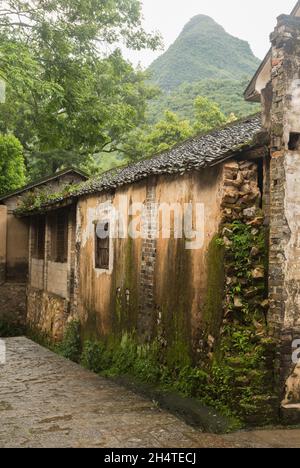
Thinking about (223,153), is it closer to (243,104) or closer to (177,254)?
(177,254)

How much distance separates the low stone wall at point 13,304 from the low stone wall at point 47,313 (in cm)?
42

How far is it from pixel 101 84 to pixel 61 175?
383 centimetres

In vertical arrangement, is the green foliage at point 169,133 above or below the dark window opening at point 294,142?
above

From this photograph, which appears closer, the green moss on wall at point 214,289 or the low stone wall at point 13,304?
the green moss on wall at point 214,289

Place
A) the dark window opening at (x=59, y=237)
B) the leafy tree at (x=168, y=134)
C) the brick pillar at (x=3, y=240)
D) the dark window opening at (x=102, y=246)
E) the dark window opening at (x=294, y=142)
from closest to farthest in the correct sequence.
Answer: the dark window opening at (x=294, y=142) → the dark window opening at (x=102, y=246) → the dark window opening at (x=59, y=237) → the brick pillar at (x=3, y=240) → the leafy tree at (x=168, y=134)

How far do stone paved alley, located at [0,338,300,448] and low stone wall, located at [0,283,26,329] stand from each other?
7.15 meters

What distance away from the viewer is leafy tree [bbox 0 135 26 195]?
60.7 ft

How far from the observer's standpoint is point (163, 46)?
16.3 metres

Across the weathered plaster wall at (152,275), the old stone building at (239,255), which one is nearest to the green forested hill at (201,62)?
the weathered plaster wall at (152,275)

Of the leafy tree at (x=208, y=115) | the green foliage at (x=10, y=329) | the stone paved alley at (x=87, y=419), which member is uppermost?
the leafy tree at (x=208, y=115)

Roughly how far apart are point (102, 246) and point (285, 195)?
213 inches

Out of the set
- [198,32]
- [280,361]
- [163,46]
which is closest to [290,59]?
[280,361]

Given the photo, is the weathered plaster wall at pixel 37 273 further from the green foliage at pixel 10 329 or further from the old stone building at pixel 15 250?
the green foliage at pixel 10 329

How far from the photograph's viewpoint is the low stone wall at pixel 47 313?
1346cm
